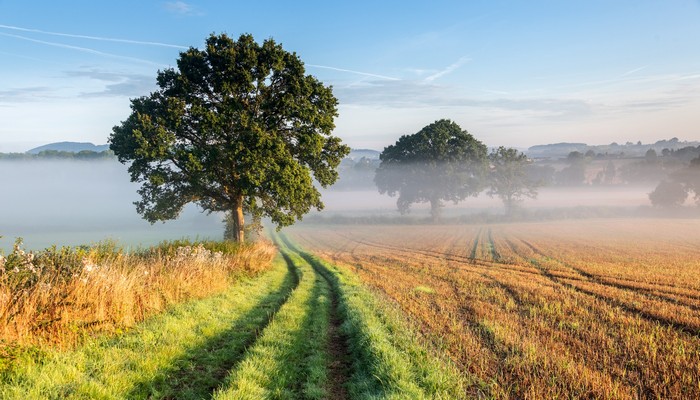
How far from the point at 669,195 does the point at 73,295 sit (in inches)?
4683

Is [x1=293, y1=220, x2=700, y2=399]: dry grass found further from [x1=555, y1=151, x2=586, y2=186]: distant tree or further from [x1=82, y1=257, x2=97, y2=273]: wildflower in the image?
→ [x1=555, y1=151, x2=586, y2=186]: distant tree

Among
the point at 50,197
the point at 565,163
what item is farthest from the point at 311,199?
the point at 50,197

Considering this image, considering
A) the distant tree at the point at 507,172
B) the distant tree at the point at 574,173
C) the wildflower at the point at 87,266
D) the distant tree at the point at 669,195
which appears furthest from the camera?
the distant tree at the point at 574,173

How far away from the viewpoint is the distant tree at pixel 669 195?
8888 centimetres

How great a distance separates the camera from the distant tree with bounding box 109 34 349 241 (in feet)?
78.6

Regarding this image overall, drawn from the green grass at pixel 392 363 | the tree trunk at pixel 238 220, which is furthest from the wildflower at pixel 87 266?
the tree trunk at pixel 238 220

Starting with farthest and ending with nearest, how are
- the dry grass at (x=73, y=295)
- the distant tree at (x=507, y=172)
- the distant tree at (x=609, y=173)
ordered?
the distant tree at (x=609, y=173)
the distant tree at (x=507, y=172)
the dry grass at (x=73, y=295)

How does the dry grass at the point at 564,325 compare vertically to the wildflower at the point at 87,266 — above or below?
below

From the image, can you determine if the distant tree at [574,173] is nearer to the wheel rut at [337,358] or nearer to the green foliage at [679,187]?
the green foliage at [679,187]

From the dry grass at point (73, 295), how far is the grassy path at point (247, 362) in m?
0.61

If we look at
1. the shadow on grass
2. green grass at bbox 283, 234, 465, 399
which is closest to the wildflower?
the shadow on grass

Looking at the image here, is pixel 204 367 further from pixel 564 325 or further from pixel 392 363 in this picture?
pixel 564 325

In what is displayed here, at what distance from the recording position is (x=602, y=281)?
19688 mm

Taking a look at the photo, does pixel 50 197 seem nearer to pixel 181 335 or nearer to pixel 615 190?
pixel 181 335
